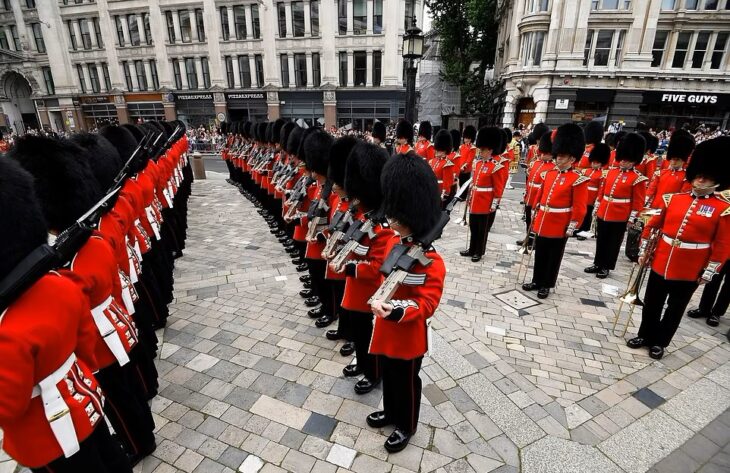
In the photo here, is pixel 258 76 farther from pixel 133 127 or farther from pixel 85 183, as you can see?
pixel 85 183

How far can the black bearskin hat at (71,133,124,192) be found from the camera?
12.3 ft

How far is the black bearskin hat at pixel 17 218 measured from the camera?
1.55 metres

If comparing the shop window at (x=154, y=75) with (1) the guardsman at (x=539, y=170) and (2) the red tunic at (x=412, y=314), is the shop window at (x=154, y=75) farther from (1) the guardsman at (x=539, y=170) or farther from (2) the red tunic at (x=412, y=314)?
(2) the red tunic at (x=412, y=314)

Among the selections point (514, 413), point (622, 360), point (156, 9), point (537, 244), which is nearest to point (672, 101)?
point (537, 244)

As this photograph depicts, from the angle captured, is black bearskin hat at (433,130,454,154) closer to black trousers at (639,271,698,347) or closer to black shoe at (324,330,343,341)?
black trousers at (639,271,698,347)

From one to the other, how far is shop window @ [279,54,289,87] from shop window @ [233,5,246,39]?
11.1ft

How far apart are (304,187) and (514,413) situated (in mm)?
3866

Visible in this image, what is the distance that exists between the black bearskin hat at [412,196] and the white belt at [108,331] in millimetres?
1977

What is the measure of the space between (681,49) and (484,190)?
22.6 m

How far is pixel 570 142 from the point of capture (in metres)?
5.44

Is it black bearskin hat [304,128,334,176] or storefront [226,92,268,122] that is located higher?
storefront [226,92,268,122]

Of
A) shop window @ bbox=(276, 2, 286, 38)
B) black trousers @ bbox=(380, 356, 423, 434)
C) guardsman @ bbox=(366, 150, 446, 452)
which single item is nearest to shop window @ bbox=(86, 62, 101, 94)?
shop window @ bbox=(276, 2, 286, 38)

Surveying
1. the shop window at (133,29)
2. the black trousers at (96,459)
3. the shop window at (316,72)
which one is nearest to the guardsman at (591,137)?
the black trousers at (96,459)

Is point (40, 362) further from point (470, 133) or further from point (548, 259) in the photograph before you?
point (470, 133)
